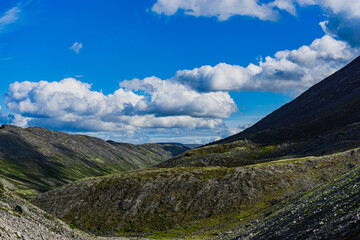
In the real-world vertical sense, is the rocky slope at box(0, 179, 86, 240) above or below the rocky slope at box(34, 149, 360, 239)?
above

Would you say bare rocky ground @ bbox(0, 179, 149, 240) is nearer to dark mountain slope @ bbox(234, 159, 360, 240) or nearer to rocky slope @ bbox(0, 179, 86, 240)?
rocky slope @ bbox(0, 179, 86, 240)

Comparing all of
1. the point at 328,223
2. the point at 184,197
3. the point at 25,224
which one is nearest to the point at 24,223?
the point at 25,224

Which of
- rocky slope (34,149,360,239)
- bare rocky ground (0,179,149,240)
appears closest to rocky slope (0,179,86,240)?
bare rocky ground (0,179,149,240)

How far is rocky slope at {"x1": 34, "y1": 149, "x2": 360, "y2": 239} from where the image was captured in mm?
89875

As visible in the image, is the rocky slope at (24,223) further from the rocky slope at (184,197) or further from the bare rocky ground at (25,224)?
the rocky slope at (184,197)

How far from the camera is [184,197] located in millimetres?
104625

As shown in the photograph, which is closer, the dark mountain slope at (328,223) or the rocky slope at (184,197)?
the dark mountain slope at (328,223)

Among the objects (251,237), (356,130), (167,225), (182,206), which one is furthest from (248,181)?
(356,130)

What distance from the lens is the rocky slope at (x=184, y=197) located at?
295ft

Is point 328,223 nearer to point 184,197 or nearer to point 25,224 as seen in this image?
point 25,224

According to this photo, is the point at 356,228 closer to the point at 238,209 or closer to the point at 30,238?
the point at 30,238

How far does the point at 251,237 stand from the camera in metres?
45.2

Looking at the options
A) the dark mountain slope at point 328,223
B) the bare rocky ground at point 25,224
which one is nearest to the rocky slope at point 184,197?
the dark mountain slope at point 328,223

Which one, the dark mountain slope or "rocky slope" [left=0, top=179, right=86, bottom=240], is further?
"rocky slope" [left=0, top=179, right=86, bottom=240]
